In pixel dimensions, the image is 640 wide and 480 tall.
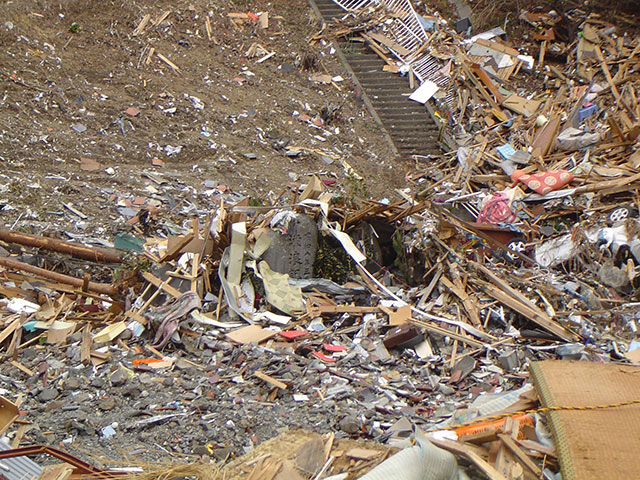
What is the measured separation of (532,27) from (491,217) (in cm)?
697

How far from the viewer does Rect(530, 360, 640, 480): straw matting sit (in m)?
3.49

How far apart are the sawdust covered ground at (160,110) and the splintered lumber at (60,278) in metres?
1.46

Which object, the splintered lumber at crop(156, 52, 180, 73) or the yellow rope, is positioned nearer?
the yellow rope

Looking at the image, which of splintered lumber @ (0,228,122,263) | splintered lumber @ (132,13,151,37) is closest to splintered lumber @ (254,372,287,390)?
splintered lumber @ (0,228,122,263)

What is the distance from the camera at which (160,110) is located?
11.9 metres

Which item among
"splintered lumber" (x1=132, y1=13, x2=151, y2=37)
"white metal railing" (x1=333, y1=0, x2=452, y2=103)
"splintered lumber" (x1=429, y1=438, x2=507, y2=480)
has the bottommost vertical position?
"splintered lumber" (x1=429, y1=438, x2=507, y2=480)

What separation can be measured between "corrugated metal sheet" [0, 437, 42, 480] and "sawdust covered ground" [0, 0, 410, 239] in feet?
17.2

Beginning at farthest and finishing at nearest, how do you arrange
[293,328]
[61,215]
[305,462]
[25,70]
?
[25,70], [61,215], [293,328], [305,462]

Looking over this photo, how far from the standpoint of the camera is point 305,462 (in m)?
3.86

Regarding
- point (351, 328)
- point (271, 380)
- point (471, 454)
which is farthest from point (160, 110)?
point (471, 454)

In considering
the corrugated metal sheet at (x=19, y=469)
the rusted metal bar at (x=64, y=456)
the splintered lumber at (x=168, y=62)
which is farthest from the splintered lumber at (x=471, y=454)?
the splintered lumber at (x=168, y=62)

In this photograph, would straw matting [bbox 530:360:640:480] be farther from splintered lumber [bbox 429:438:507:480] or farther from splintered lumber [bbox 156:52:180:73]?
splintered lumber [bbox 156:52:180:73]

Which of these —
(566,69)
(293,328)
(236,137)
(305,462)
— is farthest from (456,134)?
(305,462)

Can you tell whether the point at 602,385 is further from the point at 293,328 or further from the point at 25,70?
the point at 25,70
